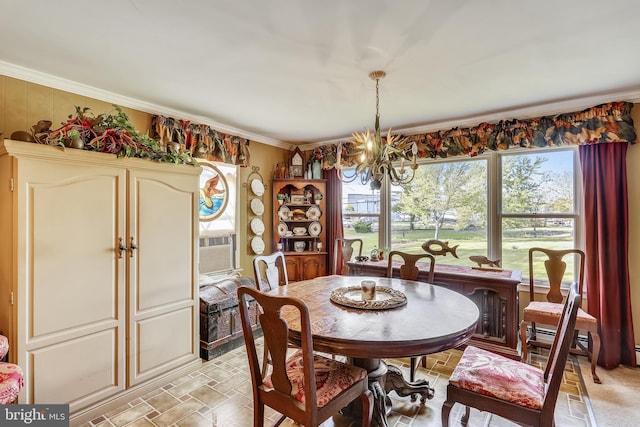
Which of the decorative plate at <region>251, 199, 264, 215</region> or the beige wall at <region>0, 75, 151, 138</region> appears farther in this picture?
the decorative plate at <region>251, 199, 264, 215</region>

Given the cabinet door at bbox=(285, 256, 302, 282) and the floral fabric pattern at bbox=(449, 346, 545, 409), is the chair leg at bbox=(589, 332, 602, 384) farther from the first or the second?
the cabinet door at bbox=(285, 256, 302, 282)

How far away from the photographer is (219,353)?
10.1 feet

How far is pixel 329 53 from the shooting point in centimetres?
218

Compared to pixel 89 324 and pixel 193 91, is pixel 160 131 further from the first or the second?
pixel 89 324

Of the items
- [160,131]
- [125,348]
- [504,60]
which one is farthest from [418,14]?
[125,348]

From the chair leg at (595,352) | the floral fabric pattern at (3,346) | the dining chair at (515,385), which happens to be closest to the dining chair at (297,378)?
the dining chair at (515,385)

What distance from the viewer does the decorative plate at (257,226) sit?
4398 mm

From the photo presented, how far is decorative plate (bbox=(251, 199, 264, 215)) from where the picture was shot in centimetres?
440

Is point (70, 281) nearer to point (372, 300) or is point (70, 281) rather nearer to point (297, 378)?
point (297, 378)

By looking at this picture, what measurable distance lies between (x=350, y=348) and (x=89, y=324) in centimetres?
182

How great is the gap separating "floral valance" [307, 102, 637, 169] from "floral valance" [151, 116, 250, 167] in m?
2.26

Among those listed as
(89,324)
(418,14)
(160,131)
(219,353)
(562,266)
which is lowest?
(219,353)

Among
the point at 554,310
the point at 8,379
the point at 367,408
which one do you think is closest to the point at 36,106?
the point at 8,379

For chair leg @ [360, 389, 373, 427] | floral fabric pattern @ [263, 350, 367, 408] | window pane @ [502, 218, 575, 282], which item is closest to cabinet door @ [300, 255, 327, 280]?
window pane @ [502, 218, 575, 282]
